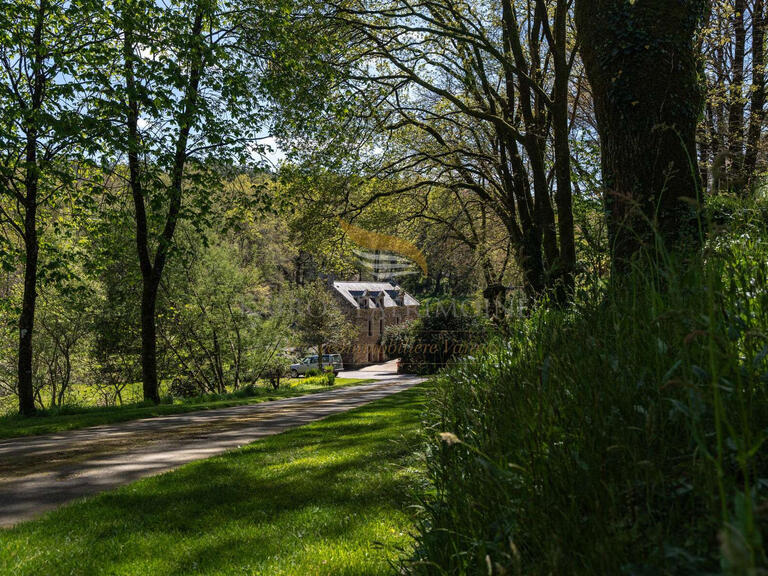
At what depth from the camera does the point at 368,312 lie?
6169cm

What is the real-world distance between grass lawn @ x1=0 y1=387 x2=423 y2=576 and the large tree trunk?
12.2ft

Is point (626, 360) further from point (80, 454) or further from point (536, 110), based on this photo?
point (536, 110)

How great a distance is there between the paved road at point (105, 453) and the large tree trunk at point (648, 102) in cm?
624

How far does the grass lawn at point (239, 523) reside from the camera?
354 centimetres

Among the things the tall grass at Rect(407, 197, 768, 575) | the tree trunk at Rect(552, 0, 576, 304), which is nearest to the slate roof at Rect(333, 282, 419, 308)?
the tree trunk at Rect(552, 0, 576, 304)

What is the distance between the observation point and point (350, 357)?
58.7 metres

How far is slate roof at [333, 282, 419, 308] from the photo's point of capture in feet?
198

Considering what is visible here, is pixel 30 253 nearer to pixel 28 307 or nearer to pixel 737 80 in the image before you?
pixel 28 307

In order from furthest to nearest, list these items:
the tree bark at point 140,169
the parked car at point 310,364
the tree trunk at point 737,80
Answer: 1. the parked car at point 310,364
2. the tree trunk at point 737,80
3. the tree bark at point 140,169

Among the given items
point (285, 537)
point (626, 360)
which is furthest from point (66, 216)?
point (626, 360)

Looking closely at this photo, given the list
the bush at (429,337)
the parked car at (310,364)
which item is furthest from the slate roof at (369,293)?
the bush at (429,337)

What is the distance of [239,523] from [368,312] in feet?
188

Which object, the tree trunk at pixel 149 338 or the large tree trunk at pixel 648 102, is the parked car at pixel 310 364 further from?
the large tree trunk at pixel 648 102

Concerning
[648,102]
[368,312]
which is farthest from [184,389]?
[368,312]
